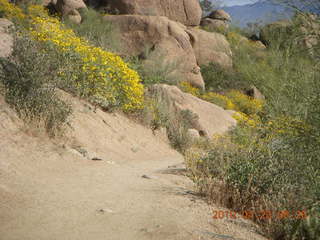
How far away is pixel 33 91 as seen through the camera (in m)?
6.37

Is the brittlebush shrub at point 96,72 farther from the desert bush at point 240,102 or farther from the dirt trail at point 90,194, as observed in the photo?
the desert bush at point 240,102

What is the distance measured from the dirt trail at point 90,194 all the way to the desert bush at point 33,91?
293 mm

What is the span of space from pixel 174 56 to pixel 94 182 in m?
13.8

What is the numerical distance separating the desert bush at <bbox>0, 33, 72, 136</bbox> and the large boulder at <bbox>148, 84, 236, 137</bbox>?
169 inches

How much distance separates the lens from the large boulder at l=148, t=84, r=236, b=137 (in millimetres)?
10727

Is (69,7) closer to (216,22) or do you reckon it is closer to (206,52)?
(206,52)

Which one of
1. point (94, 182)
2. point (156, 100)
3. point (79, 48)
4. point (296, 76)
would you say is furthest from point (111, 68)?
point (296, 76)

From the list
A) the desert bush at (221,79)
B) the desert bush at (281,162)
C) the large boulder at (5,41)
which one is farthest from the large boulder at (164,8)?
the desert bush at (281,162)

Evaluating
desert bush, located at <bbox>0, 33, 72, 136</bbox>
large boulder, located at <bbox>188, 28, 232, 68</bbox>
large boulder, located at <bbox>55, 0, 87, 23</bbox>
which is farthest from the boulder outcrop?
desert bush, located at <bbox>0, 33, 72, 136</bbox>

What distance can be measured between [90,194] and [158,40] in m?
14.9

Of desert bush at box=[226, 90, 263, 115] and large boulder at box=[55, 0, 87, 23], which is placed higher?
large boulder at box=[55, 0, 87, 23]

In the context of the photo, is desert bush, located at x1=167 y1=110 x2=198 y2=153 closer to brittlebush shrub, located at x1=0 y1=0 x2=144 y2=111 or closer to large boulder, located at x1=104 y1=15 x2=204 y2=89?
brittlebush shrub, located at x1=0 y1=0 x2=144 y2=111

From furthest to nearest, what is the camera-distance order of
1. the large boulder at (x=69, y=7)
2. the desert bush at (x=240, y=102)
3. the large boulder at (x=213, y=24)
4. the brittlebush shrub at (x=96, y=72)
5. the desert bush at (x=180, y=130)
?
the large boulder at (x=213, y=24)
the large boulder at (x=69, y=7)
the desert bush at (x=240, y=102)
the desert bush at (x=180, y=130)
the brittlebush shrub at (x=96, y=72)

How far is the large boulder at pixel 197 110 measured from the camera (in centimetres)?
1073
